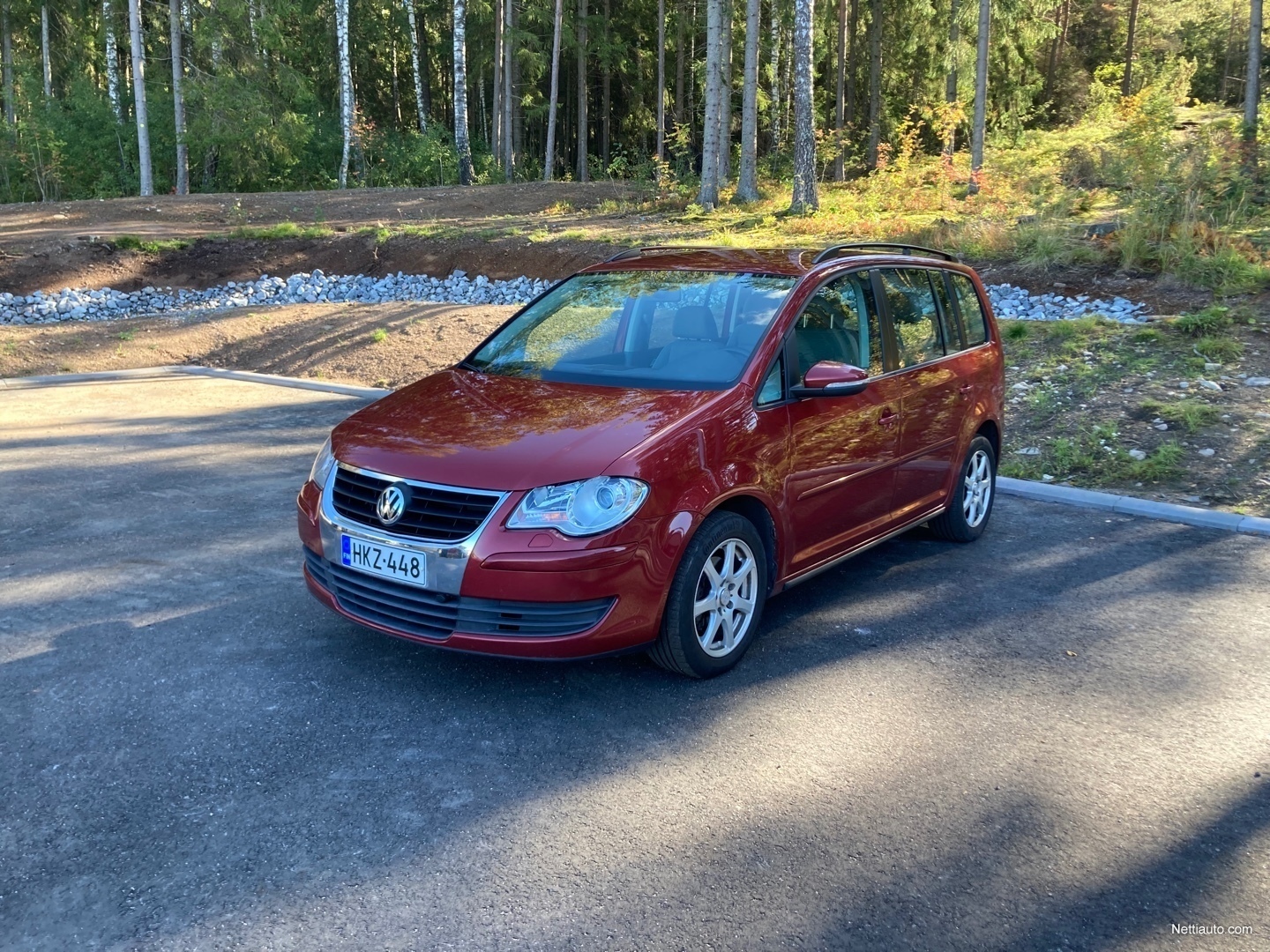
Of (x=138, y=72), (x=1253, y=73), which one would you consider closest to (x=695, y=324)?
(x=1253, y=73)

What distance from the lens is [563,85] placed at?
161 ft

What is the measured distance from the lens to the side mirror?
4.88 m

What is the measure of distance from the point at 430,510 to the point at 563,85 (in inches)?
1913

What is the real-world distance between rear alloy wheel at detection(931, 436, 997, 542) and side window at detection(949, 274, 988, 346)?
644 millimetres

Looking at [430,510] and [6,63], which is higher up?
[6,63]

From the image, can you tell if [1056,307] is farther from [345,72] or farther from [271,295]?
[345,72]

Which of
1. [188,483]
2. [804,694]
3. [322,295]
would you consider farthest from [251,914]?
[322,295]

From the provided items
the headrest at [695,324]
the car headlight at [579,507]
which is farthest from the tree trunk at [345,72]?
the car headlight at [579,507]

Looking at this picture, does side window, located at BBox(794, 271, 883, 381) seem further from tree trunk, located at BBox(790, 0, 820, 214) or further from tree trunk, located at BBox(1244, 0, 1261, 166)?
tree trunk, located at BBox(1244, 0, 1261, 166)

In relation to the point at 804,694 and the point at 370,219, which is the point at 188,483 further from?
the point at 370,219

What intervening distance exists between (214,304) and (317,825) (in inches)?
646

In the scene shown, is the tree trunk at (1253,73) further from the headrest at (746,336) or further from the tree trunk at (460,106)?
the headrest at (746,336)

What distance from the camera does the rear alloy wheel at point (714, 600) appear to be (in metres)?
4.33

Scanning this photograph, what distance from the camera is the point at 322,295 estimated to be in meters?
18.5
